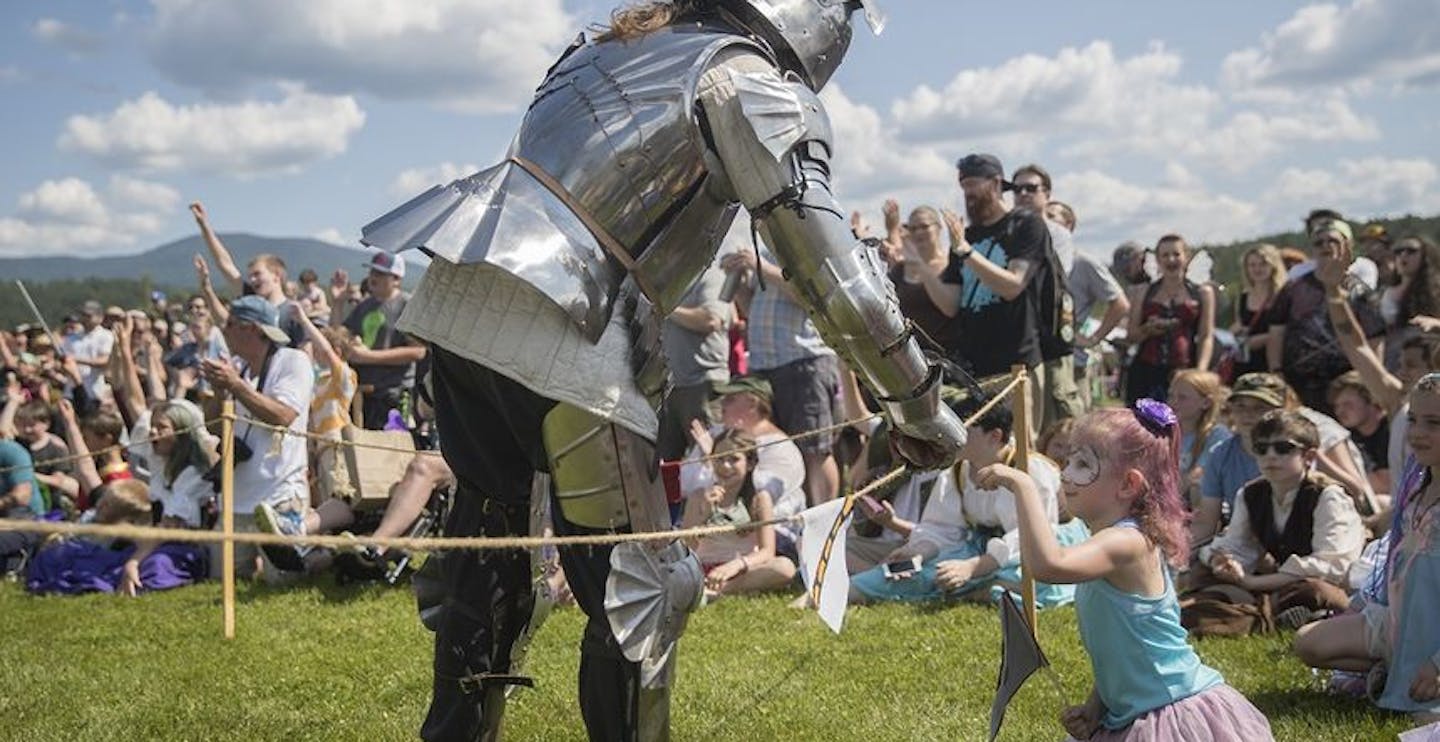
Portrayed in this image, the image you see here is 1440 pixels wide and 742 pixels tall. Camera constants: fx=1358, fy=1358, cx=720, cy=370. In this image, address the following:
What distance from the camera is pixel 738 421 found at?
6805mm

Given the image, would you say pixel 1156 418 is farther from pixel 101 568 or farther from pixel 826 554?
pixel 101 568

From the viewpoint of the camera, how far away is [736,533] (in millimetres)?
6500

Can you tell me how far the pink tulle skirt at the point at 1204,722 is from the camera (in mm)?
2998

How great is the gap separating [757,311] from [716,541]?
4.61ft

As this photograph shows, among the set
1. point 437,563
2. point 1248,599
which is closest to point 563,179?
point 437,563

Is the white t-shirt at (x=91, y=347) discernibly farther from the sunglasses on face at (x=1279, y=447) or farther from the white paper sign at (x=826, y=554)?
the sunglasses on face at (x=1279, y=447)

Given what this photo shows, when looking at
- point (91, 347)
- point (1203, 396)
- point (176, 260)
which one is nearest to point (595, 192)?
point (1203, 396)

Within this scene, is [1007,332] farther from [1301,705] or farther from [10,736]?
[10,736]

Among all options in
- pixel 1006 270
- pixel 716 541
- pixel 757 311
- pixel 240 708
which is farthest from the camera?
pixel 757 311

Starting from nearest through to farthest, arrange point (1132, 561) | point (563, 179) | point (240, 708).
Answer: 1. point (563, 179)
2. point (1132, 561)
3. point (240, 708)

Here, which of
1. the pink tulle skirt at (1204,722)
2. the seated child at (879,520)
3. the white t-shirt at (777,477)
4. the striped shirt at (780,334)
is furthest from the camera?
the striped shirt at (780,334)

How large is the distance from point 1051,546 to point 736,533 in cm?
362

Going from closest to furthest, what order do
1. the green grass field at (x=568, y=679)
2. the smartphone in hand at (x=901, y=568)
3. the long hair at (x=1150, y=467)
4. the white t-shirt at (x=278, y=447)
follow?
the long hair at (x=1150, y=467) < the green grass field at (x=568, y=679) < the smartphone in hand at (x=901, y=568) < the white t-shirt at (x=278, y=447)

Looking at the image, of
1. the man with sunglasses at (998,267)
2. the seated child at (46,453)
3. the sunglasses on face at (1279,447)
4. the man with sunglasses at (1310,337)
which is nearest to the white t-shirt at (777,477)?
the man with sunglasses at (998,267)
